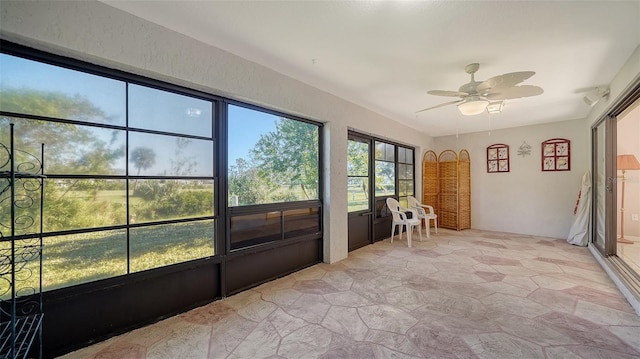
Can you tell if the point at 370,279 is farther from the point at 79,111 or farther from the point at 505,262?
the point at 79,111

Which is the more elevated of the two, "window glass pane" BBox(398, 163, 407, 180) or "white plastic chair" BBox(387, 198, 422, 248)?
"window glass pane" BBox(398, 163, 407, 180)

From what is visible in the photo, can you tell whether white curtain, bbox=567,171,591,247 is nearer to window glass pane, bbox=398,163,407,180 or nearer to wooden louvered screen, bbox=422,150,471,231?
wooden louvered screen, bbox=422,150,471,231

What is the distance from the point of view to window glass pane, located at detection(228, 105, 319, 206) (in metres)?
2.86

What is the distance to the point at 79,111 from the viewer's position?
1.90 m

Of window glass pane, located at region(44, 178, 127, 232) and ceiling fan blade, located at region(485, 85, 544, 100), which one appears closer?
window glass pane, located at region(44, 178, 127, 232)

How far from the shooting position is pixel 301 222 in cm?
354

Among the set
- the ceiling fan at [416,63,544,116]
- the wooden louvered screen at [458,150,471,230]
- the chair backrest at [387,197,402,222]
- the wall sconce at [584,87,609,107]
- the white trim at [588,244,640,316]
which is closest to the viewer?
the white trim at [588,244,640,316]

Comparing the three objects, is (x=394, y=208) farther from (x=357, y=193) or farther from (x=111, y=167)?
(x=111, y=167)

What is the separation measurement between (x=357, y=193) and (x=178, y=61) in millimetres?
3315

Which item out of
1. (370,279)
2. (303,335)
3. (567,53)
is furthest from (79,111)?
(567,53)

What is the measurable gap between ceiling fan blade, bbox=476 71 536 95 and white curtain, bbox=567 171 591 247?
391 centimetres

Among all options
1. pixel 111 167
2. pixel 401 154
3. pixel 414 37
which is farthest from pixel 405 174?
pixel 111 167

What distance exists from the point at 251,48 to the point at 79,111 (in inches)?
58.6

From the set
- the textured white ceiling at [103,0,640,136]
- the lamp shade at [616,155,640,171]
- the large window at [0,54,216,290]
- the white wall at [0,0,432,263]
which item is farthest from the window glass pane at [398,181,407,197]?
the large window at [0,54,216,290]
